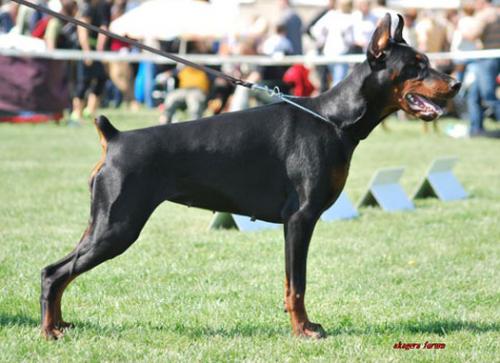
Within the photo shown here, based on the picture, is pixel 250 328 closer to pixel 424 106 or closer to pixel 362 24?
pixel 424 106

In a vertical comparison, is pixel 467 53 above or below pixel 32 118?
above

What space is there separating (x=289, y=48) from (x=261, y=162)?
14179mm

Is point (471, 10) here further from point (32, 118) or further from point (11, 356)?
point (11, 356)

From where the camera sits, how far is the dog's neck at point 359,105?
5188mm

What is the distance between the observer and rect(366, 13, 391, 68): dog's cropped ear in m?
5.01

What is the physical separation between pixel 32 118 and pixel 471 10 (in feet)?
27.7

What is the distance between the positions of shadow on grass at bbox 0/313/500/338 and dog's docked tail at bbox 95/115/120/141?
1077 millimetres

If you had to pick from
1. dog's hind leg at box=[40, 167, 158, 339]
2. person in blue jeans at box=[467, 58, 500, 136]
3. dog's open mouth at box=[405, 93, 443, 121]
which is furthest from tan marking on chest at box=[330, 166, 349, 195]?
person in blue jeans at box=[467, 58, 500, 136]

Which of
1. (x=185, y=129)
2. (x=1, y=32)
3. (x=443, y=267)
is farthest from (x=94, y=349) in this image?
(x=1, y=32)

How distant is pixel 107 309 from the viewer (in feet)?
19.1

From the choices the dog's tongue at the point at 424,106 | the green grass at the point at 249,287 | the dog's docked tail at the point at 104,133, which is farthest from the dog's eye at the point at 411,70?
the dog's docked tail at the point at 104,133

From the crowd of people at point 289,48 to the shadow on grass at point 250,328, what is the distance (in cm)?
1108

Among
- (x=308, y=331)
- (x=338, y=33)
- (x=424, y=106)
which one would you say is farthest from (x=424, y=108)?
(x=338, y=33)

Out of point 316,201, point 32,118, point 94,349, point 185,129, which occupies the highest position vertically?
point 185,129
